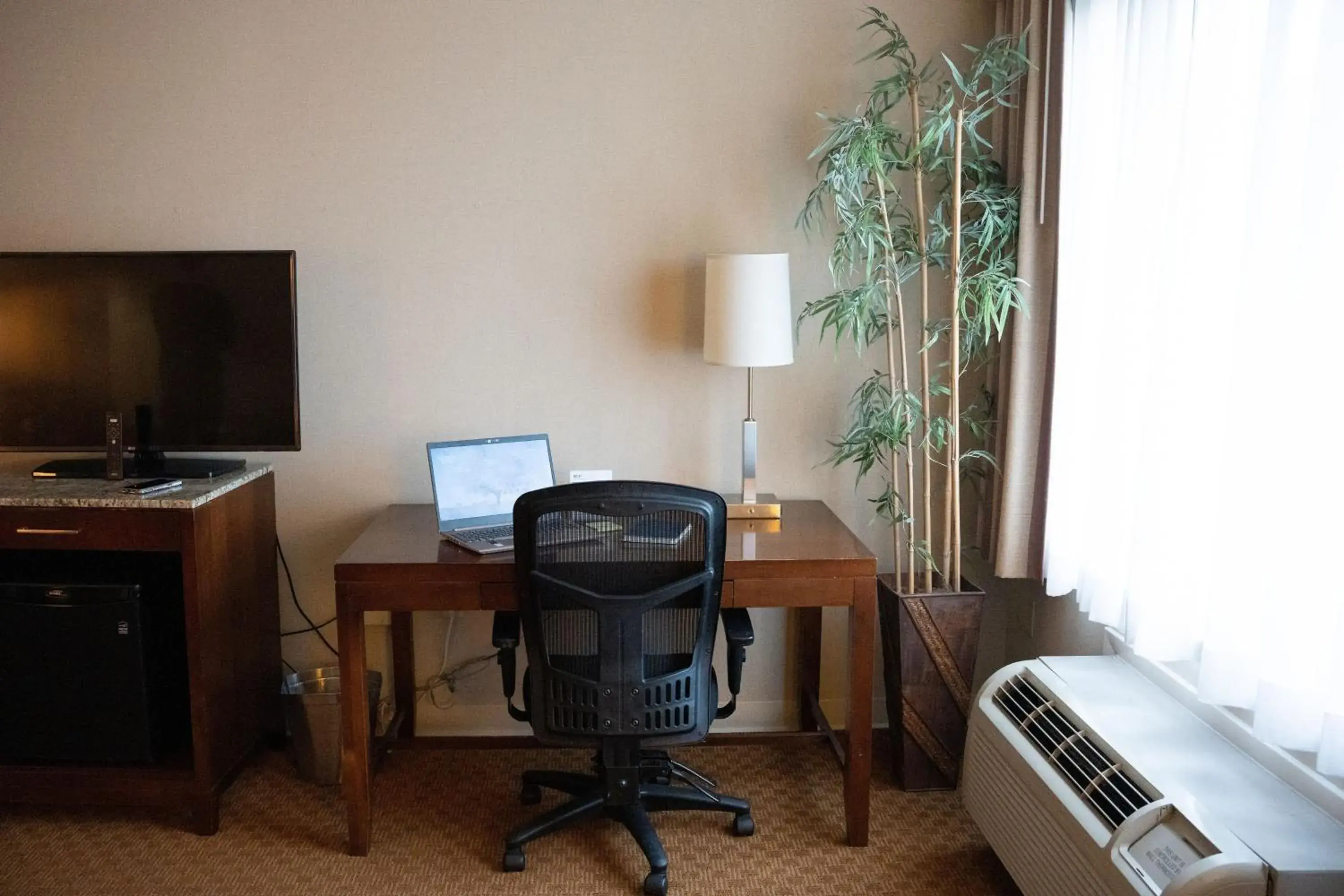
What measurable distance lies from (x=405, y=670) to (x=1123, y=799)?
6.66 feet

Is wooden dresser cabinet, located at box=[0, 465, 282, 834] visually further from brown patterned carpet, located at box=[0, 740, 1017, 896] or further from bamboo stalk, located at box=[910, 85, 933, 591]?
bamboo stalk, located at box=[910, 85, 933, 591]

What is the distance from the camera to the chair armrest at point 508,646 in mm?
2420

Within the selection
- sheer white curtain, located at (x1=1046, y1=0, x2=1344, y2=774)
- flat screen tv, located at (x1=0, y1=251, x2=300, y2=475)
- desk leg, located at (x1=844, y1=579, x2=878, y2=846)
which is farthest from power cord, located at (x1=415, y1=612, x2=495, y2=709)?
sheer white curtain, located at (x1=1046, y1=0, x2=1344, y2=774)

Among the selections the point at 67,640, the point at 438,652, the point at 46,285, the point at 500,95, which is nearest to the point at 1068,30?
the point at 500,95

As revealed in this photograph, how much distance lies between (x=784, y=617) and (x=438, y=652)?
1.07 meters

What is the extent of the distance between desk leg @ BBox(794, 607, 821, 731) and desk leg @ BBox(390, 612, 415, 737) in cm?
118

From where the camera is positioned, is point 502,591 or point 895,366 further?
point 895,366

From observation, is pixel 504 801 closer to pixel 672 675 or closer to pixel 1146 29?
pixel 672 675

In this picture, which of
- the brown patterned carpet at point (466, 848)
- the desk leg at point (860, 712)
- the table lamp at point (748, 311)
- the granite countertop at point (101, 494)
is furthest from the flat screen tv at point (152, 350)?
the desk leg at point (860, 712)

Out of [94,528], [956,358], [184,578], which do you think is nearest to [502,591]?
[184,578]

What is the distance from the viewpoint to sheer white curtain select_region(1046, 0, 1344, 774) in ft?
5.65

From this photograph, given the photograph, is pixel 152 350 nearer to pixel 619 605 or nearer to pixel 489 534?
pixel 489 534

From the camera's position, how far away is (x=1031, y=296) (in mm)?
2668

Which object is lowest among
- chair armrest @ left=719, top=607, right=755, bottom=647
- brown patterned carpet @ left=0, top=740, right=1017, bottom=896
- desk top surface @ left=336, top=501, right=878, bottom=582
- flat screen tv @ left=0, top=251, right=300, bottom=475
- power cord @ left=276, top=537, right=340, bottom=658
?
brown patterned carpet @ left=0, top=740, right=1017, bottom=896
